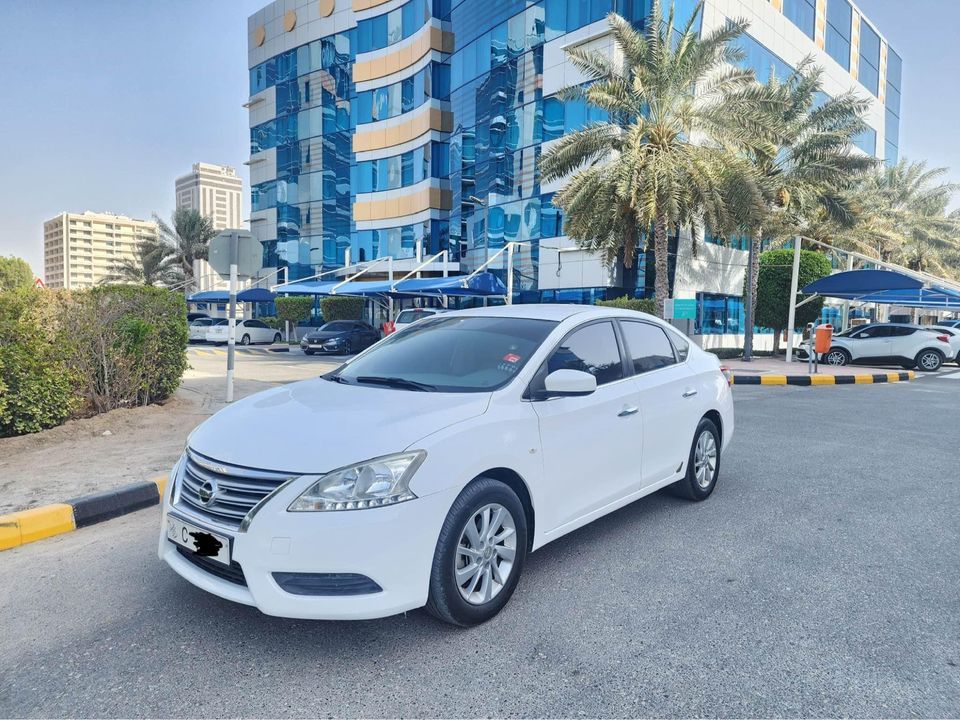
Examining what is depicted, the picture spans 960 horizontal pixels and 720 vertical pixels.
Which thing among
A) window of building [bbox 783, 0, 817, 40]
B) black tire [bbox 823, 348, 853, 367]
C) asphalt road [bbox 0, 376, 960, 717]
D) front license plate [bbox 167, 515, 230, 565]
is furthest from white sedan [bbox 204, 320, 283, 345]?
window of building [bbox 783, 0, 817, 40]

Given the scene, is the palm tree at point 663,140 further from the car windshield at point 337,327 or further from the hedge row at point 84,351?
the hedge row at point 84,351

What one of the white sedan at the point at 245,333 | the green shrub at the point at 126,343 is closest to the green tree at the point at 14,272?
the white sedan at the point at 245,333

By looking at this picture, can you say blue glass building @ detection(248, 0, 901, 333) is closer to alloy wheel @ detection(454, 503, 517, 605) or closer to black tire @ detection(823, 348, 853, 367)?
black tire @ detection(823, 348, 853, 367)

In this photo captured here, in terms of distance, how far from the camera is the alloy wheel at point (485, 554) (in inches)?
120

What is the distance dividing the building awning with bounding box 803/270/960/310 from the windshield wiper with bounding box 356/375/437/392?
20783 millimetres

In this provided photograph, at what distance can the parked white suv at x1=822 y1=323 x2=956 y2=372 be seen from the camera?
19188 mm

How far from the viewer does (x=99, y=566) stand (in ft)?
12.6

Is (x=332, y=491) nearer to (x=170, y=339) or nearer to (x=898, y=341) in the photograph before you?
(x=170, y=339)

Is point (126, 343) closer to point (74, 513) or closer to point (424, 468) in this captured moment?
point (74, 513)

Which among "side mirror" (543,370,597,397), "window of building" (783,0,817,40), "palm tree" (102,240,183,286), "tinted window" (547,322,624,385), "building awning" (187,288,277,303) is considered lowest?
"side mirror" (543,370,597,397)

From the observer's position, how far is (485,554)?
3160 mm

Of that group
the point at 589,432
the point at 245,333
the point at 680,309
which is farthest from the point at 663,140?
the point at 245,333

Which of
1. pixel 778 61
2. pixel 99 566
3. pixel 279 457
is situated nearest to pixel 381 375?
pixel 279 457

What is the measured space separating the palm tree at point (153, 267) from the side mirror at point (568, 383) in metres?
44.1
